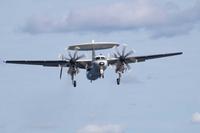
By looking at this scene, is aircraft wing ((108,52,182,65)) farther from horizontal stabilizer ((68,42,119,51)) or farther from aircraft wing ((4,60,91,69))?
aircraft wing ((4,60,91,69))

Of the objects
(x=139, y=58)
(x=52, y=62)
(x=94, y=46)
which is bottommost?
(x=52, y=62)

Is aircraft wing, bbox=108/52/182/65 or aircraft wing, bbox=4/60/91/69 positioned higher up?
aircraft wing, bbox=108/52/182/65

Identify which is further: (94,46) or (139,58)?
(139,58)

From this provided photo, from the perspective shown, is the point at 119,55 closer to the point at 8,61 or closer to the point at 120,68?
the point at 120,68

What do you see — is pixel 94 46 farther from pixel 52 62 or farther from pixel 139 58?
pixel 139 58

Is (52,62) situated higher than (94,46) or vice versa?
(94,46)

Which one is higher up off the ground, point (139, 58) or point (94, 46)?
point (94, 46)

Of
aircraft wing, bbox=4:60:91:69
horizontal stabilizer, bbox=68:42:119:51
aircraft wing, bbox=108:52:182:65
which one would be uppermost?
horizontal stabilizer, bbox=68:42:119:51

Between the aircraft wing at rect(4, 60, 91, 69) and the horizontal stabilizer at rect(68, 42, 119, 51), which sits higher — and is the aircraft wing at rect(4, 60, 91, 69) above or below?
below

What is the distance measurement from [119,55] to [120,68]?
4.15m

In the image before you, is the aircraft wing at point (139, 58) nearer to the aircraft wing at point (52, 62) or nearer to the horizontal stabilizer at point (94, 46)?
the horizontal stabilizer at point (94, 46)

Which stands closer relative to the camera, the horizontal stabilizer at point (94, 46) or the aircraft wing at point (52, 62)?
the horizontal stabilizer at point (94, 46)

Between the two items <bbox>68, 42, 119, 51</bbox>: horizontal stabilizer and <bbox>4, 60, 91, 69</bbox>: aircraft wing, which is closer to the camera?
<bbox>68, 42, 119, 51</bbox>: horizontal stabilizer

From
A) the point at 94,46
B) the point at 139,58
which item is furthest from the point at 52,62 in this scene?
the point at 139,58
